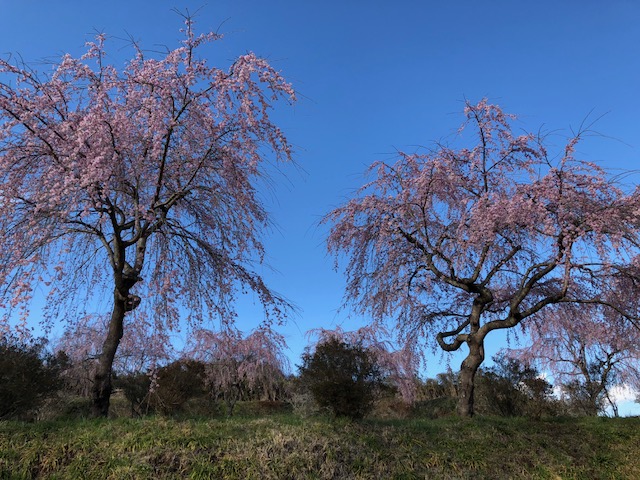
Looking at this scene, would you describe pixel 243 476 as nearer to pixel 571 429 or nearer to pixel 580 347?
pixel 571 429

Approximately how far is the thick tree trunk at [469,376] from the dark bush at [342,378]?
9.59ft

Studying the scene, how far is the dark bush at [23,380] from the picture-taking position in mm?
8133

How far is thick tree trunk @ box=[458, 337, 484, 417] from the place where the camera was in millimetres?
11141

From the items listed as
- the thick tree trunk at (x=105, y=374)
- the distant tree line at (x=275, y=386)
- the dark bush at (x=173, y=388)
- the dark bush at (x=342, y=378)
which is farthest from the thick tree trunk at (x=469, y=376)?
the thick tree trunk at (x=105, y=374)

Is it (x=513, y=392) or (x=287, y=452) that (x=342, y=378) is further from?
(x=513, y=392)

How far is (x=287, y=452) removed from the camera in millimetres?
6430

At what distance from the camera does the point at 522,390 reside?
1346cm

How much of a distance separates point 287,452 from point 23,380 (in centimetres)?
502

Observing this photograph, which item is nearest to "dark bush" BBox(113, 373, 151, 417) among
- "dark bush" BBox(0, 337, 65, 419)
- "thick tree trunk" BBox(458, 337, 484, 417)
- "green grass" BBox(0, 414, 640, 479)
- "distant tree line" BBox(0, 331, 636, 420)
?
"distant tree line" BBox(0, 331, 636, 420)

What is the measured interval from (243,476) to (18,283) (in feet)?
13.8

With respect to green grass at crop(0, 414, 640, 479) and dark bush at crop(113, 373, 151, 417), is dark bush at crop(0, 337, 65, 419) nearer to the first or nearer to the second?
green grass at crop(0, 414, 640, 479)

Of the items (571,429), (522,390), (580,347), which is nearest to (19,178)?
(571,429)

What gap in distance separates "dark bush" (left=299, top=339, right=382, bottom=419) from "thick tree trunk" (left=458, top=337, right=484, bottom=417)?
115 inches

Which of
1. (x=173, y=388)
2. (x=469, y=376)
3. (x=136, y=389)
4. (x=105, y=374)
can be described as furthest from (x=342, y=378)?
(x=136, y=389)
